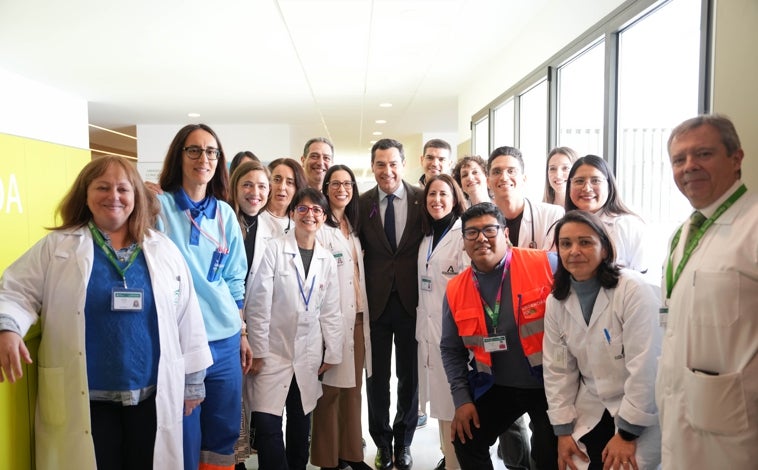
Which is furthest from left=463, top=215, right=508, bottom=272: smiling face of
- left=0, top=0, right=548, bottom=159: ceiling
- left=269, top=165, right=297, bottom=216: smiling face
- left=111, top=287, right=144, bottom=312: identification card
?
left=0, top=0, right=548, bottom=159: ceiling

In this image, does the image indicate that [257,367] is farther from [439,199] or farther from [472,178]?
[472,178]

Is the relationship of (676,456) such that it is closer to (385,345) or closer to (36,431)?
(385,345)

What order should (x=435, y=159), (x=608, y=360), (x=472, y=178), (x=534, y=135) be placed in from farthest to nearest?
(x=534, y=135), (x=435, y=159), (x=472, y=178), (x=608, y=360)

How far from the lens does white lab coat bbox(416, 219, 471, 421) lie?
2.83 meters

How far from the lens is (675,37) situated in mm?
2914

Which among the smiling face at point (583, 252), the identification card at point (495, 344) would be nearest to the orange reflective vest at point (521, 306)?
the identification card at point (495, 344)

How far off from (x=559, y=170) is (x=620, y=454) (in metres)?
1.85

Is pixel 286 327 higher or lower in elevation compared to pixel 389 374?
higher

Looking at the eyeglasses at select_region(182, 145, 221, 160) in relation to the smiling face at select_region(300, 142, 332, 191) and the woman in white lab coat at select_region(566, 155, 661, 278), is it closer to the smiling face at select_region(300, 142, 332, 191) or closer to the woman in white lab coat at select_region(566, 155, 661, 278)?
the smiling face at select_region(300, 142, 332, 191)

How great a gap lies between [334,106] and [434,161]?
5073 mm

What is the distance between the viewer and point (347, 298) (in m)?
2.93

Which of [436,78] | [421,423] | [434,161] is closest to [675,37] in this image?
[434,161]

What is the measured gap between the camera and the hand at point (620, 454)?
185 cm

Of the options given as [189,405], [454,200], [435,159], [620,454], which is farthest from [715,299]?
[435,159]
